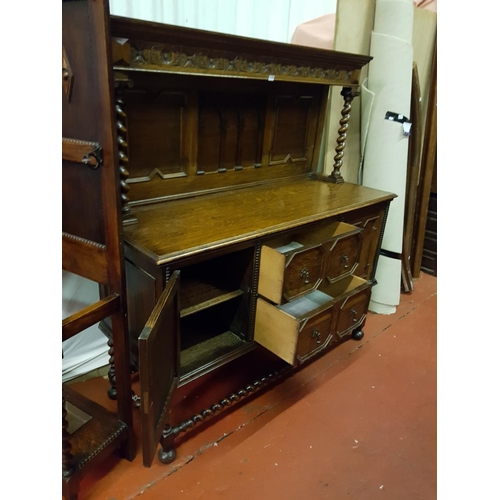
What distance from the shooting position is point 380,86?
2.17 meters

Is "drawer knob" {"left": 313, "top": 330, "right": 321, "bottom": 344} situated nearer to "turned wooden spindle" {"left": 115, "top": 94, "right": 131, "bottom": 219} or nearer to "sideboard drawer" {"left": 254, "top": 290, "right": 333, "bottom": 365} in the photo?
"sideboard drawer" {"left": 254, "top": 290, "right": 333, "bottom": 365}

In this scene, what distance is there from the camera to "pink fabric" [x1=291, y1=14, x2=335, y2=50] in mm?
2154

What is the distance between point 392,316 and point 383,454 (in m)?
1.05

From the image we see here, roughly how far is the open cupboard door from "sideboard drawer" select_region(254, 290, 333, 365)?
1.23 feet

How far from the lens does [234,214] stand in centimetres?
156

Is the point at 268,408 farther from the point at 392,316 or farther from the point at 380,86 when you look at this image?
the point at 380,86

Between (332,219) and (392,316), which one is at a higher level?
(332,219)

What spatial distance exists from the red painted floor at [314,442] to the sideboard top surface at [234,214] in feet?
2.56

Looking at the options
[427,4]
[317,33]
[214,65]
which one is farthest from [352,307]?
[427,4]

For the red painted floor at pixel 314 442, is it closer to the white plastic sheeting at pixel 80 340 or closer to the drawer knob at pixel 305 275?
the white plastic sheeting at pixel 80 340

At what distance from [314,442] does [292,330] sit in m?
0.47

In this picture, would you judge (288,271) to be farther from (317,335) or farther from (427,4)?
(427,4)

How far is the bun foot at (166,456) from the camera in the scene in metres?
1.44

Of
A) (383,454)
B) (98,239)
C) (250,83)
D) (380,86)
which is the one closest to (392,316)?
(383,454)
